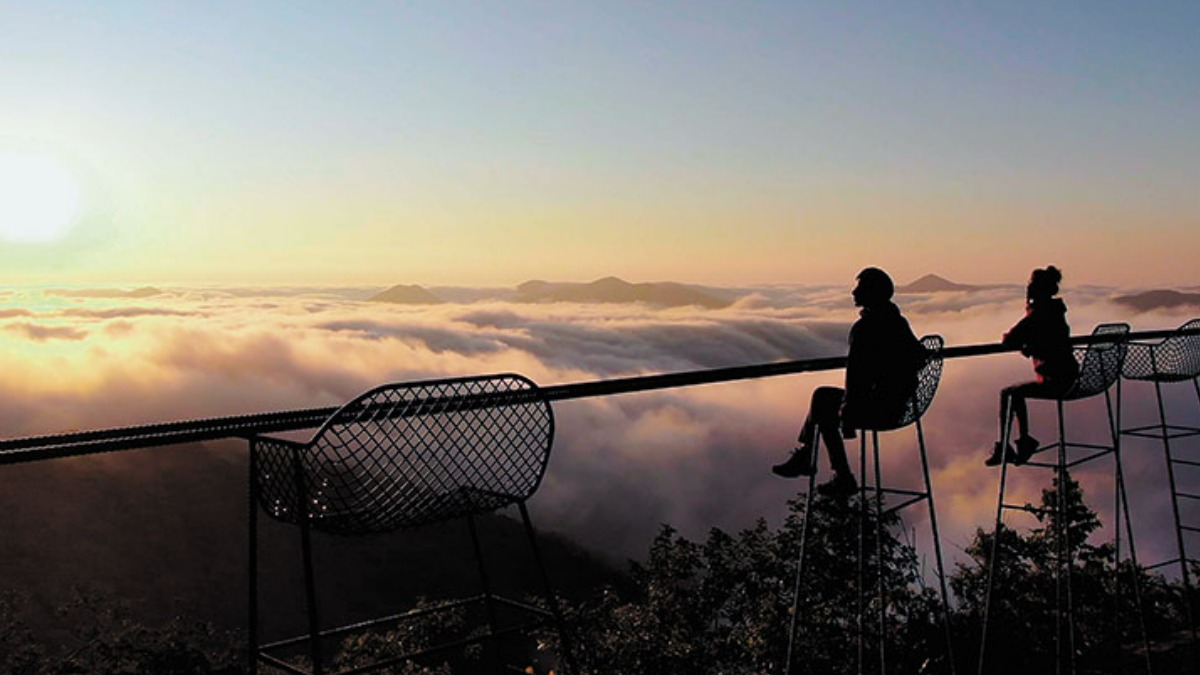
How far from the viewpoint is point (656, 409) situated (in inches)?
6678

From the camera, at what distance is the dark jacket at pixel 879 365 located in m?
4.21

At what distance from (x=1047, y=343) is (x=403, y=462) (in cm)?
417

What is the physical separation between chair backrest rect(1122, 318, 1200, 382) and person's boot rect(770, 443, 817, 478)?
2.70 m

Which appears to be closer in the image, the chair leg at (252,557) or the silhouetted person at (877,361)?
the chair leg at (252,557)

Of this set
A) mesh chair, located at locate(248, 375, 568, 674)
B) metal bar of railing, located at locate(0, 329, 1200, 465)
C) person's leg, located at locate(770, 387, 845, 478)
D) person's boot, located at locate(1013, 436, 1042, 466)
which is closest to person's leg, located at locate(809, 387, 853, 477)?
person's leg, located at locate(770, 387, 845, 478)

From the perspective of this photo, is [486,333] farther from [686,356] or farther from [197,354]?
[197,354]

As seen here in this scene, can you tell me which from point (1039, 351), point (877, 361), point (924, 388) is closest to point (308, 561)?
point (877, 361)

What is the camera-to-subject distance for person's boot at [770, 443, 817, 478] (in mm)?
4504

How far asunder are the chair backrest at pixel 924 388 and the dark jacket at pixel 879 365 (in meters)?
0.04

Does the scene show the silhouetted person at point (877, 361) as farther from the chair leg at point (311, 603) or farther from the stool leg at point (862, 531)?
the chair leg at point (311, 603)

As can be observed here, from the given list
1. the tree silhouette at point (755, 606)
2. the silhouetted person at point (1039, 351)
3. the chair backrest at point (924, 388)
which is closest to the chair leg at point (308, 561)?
the chair backrest at point (924, 388)

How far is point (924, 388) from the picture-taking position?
4473 millimetres

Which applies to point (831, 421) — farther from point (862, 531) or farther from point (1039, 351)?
point (1039, 351)

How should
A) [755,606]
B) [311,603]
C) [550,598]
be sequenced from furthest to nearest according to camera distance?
[755,606]
[550,598]
[311,603]
